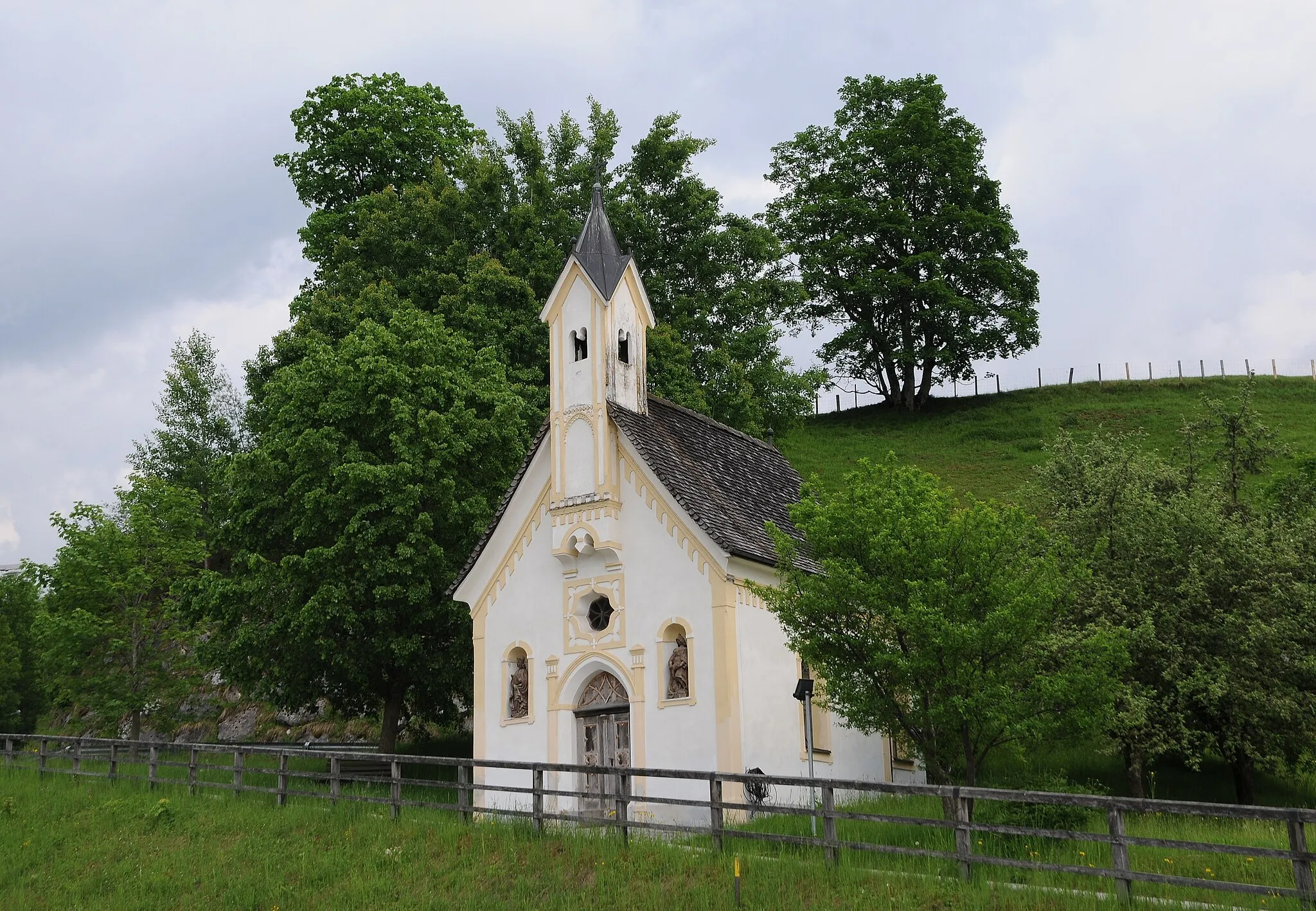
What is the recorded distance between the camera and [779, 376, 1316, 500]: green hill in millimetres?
53688

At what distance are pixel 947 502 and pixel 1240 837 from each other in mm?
6643

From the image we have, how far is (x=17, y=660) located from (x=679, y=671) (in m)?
31.7

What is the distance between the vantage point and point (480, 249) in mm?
39531

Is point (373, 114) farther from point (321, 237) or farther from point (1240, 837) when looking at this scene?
point (1240, 837)

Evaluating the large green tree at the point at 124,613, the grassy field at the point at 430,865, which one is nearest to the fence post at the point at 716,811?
the grassy field at the point at 430,865

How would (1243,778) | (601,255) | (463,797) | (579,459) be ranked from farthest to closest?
1. (601,255)
2. (579,459)
3. (1243,778)
4. (463,797)

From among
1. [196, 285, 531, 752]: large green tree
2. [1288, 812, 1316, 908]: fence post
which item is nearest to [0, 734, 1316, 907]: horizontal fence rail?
[1288, 812, 1316, 908]: fence post

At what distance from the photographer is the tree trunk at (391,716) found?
29.0m

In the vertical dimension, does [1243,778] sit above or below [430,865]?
above

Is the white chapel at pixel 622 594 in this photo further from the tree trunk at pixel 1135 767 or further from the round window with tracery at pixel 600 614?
the tree trunk at pixel 1135 767

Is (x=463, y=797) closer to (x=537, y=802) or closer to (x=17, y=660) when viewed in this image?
(x=537, y=802)

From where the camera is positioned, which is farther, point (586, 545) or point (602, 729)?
point (586, 545)

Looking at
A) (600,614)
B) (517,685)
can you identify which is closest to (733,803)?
(600,614)

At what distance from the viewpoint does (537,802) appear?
59.0 ft
